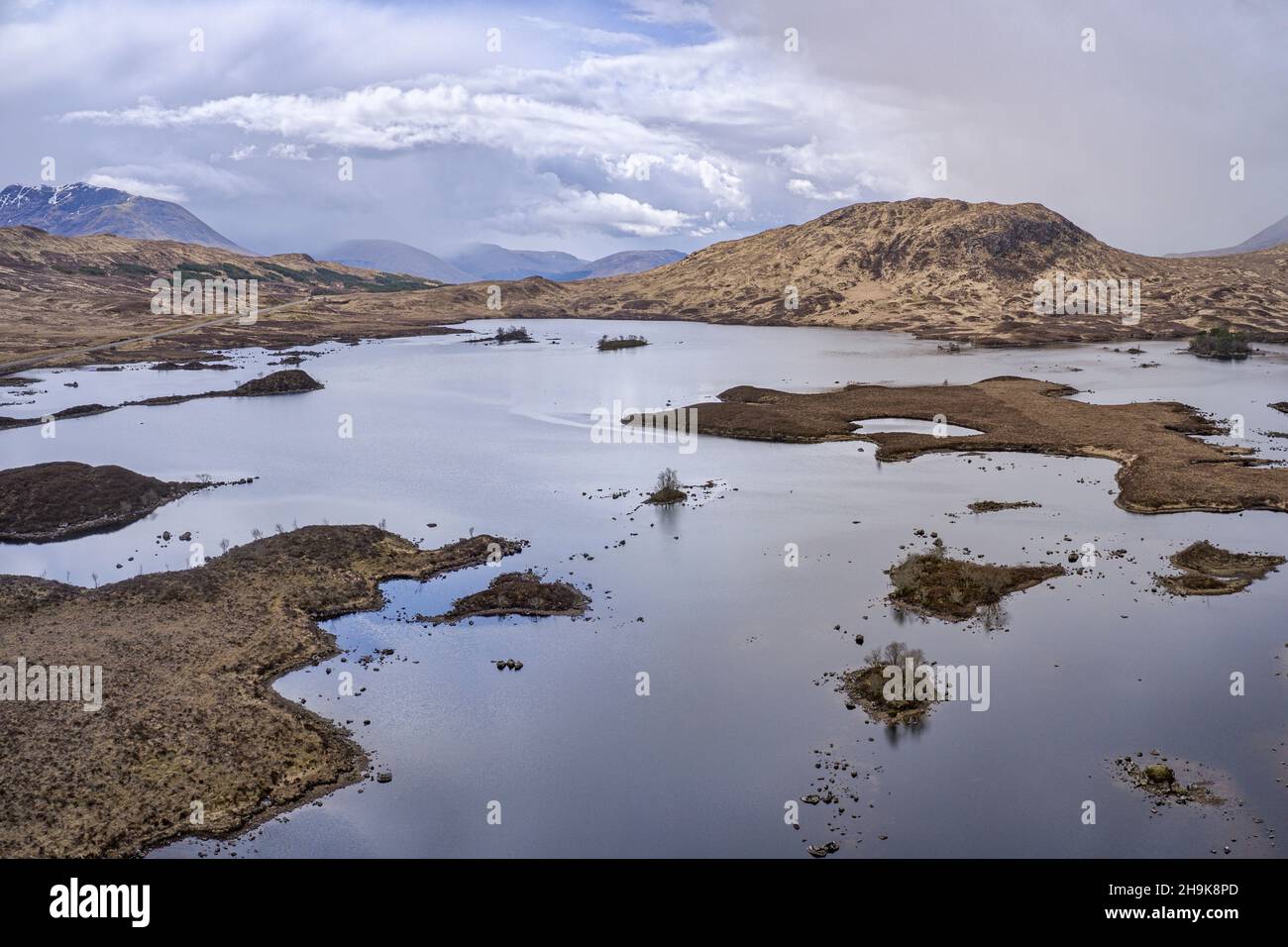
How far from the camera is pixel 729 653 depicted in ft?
113

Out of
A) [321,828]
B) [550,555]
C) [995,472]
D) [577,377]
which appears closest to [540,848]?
[321,828]

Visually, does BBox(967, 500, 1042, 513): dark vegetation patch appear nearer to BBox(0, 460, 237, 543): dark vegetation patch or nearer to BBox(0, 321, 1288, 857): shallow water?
BBox(0, 321, 1288, 857): shallow water

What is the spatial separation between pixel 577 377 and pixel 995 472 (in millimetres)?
56895

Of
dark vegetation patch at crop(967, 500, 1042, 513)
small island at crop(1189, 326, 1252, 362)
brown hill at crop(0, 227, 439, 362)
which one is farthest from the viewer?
brown hill at crop(0, 227, 439, 362)

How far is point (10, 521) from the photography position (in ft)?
161

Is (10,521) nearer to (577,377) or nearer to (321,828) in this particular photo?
(321,828)

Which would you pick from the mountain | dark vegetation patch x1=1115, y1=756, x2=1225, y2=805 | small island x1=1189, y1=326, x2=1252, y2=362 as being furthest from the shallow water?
the mountain

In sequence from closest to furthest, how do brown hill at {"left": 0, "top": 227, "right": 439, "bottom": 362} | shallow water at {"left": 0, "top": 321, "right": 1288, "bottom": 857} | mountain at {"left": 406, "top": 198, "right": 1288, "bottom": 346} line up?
shallow water at {"left": 0, "top": 321, "right": 1288, "bottom": 857} < brown hill at {"left": 0, "top": 227, "right": 439, "bottom": 362} < mountain at {"left": 406, "top": 198, "right": 1288, "bottom": 346}

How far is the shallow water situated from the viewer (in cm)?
2427

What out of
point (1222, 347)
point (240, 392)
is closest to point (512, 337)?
point (240, 392)

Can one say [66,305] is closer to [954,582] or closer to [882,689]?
[954,582]

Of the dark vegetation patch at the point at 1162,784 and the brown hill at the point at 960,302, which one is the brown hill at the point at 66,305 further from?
the dark vegetation patch at the point at 1162,784

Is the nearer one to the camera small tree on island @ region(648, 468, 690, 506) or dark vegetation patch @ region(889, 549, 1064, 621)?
dark vegetation patch @ region(889, 549, 1064, 621)

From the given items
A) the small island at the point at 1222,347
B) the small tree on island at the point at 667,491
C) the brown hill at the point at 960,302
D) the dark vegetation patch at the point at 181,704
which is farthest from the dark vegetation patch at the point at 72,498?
the small island at the point at 1222,347
